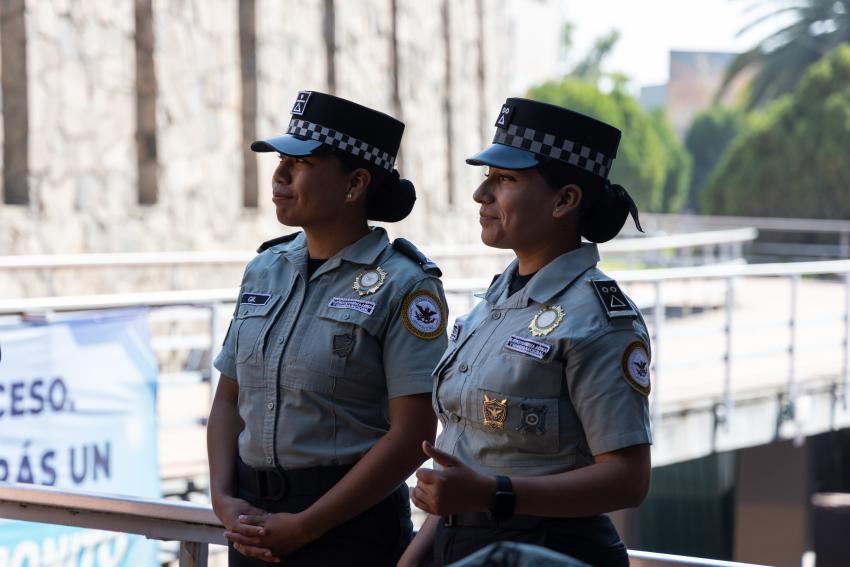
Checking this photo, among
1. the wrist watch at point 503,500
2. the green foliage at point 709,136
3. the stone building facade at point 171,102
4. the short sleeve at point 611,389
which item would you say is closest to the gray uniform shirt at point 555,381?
the short sleeve at point 611,389

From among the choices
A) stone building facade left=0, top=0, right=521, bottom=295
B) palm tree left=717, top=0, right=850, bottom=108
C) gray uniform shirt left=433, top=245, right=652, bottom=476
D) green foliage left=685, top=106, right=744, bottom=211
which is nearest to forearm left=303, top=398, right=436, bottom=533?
gray uniform shirt left=433, top=245, right=652, bottom=476

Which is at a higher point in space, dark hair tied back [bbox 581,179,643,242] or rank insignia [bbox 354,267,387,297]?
dark hair tied back [bbox 581,179,643,242]

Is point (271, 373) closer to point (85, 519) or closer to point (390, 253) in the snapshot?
point (390, 253)

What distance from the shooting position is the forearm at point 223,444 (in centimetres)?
268

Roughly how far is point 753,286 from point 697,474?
8.88m

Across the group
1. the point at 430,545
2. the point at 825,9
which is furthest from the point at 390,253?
the point at 825,9

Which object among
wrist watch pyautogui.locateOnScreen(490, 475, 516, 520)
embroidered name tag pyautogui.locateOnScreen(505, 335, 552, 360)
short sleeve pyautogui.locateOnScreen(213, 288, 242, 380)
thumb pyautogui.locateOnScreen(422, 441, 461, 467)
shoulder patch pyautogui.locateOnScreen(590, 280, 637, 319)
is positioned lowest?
wrist watch pyautogui.locateOnScreen(490, 475, 516, 520)

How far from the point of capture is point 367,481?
2.49 meters

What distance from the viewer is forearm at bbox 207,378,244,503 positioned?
2.68 meters

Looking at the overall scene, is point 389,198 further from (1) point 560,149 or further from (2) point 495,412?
(2) point 495,412

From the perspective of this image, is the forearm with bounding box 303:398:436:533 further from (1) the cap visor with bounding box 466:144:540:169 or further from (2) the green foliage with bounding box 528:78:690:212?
(2) the green foliage with bounding box 528:78:690:212

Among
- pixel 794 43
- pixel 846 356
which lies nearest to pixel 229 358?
pixel 846 356

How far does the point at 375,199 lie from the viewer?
9.00 ft

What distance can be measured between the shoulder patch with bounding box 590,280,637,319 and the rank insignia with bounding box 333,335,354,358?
58 centimetres
